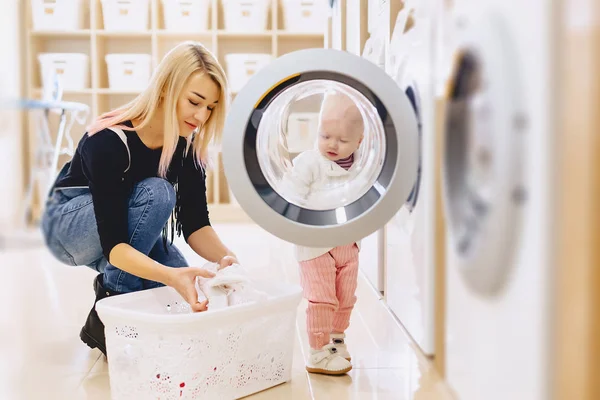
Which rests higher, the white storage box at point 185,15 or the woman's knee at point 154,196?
the white storage box at point 185,15

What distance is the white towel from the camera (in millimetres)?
1231

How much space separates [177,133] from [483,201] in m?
0.72

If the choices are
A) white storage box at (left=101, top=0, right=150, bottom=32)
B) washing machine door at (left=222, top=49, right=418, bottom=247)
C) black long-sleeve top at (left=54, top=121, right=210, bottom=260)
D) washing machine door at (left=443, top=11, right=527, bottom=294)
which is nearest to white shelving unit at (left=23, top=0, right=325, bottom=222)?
white storage box at (left=101, top=0, right=150, bottom=32)

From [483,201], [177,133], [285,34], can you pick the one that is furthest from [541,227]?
[285,34]

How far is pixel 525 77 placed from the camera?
0.72m

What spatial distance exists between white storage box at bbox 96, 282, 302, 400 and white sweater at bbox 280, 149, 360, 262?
0.17 m

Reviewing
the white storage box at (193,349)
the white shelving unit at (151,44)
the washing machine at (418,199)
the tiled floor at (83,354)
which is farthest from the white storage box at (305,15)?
the white storage box at (193,349)

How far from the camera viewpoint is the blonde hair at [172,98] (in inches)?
52.3

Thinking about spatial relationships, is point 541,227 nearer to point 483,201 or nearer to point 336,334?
point 483,201

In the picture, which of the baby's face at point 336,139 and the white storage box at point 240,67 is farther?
the white storage box at point 240,67

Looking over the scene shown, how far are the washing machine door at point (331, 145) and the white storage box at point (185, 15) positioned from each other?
92.0 inches

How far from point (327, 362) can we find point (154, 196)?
50 centimetres

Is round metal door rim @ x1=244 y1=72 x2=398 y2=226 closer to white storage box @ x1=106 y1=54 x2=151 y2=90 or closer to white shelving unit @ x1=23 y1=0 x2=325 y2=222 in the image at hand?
white shelving unit @ x1=23 y1=0 x2=325 y2=222

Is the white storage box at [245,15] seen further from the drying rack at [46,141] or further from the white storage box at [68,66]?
the drying rack at [46,141]
